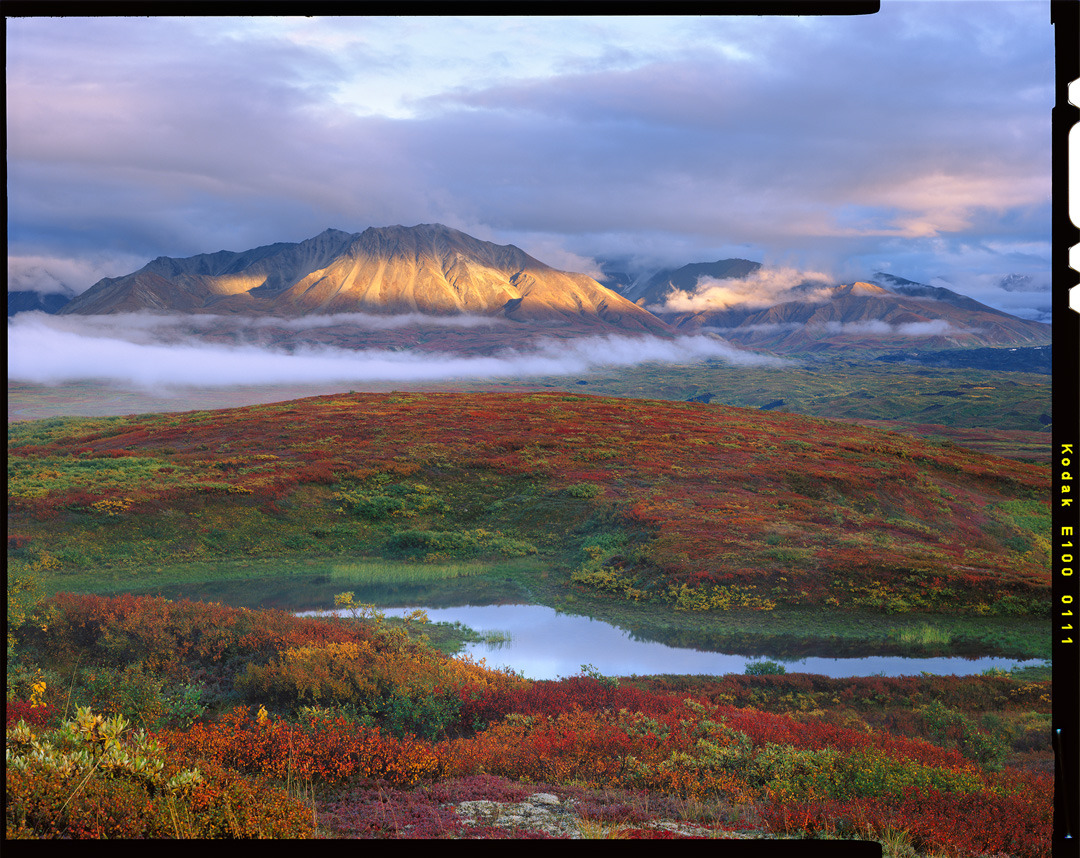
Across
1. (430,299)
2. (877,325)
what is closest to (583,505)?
(430,299)

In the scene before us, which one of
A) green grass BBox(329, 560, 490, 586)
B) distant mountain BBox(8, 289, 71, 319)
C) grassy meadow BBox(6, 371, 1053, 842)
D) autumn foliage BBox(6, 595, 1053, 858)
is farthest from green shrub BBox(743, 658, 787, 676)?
distant mountain BBox(8, 289, 71, 319)

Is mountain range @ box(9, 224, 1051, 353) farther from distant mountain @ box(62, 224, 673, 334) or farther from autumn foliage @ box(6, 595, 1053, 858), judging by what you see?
autumn foliage @ box(6, 595, 1053, 858)

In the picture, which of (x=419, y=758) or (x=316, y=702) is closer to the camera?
(x=419, y=758)

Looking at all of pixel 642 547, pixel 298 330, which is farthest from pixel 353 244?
pixel 642 547

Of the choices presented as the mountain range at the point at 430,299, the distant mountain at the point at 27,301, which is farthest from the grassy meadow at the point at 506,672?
the mountain range at the point at 430,299

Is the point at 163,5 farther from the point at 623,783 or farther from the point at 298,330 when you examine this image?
the point at 298,330

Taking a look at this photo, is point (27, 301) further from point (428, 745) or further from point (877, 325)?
point (877, 325)
